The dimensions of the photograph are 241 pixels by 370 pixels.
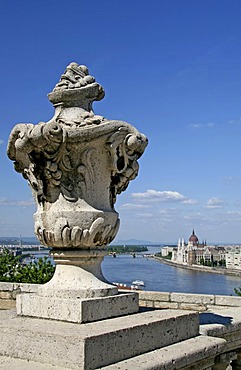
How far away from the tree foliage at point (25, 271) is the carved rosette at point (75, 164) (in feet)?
25.1

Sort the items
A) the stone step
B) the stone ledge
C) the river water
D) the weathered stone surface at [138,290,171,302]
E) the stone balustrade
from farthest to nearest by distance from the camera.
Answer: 1. the river water
2. the weathered stone surface at [138,290,171,302]
3. the stone balustrade
4. the stone ledge
5. the stone step

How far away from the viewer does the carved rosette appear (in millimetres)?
3449

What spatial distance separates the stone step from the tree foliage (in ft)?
25.5

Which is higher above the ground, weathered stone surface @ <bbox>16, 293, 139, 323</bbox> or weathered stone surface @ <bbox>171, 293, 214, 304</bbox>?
weathered stone surface @ <bbox>16, 293, 139, 323</bbox>

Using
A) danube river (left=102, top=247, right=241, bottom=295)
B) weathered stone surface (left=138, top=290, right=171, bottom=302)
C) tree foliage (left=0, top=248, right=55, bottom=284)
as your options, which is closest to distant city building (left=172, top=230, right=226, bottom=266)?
danube river (left=102, top=247, right=241, bottom=295)

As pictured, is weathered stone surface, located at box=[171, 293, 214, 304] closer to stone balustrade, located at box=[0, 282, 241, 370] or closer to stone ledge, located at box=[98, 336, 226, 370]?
stone balustrade, located at box=[0, 282, 241, 370]

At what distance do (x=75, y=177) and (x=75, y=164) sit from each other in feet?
0.28

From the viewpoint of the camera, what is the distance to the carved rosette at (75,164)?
3449mm

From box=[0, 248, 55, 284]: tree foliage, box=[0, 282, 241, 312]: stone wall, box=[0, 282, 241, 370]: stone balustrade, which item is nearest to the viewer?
box=[0, 282, 241, 370]: stone balustrade

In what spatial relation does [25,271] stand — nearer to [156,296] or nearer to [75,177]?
[156,296]

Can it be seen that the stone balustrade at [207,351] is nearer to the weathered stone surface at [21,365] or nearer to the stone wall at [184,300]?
the weathered stone surface at [21,365]

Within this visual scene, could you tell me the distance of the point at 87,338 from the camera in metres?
2.83

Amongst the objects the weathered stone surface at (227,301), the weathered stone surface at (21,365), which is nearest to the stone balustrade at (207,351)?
the weathered stone surface at (21,365)

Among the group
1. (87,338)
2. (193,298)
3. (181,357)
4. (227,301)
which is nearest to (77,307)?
(87,338)
